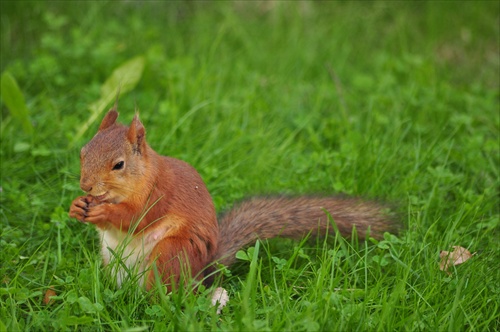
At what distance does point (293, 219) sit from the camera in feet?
7.79

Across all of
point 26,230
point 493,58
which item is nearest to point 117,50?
point 26,230

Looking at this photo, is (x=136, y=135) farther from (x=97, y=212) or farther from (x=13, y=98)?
(x=13, y=98)

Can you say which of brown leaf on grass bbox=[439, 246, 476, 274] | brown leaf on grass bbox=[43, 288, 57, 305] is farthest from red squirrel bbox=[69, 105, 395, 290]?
brown leaf on grass bbox=[439, 246, 476, 274]

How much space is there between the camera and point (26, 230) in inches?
99.7

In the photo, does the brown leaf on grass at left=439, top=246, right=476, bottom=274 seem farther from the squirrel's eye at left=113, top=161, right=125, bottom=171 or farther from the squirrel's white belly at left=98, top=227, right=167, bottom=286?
the squirrel's eye at left=113, top=161, right=125, bottom=171

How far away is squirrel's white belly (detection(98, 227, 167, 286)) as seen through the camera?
2105 millimetres

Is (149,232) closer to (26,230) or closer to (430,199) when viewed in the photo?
(26,230)

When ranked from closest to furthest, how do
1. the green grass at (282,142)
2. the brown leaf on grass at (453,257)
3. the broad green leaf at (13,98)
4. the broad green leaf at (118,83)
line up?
the green grass at (282,142)
the brown leaf on grass at (453,257)
the broad green leaf at (13,98)
the broad green leaf at (118,83)

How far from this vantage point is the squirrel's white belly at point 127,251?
211cm

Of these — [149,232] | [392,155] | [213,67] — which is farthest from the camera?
[213,67]

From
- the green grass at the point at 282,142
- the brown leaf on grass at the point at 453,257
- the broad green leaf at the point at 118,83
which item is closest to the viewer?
the green grass at the point at 282,142

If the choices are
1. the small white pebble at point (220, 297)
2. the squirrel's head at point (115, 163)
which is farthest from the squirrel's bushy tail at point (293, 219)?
the squirrel's head at point (115, 163)

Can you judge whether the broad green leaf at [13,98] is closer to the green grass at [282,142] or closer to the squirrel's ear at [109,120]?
the green grass at [282,142]

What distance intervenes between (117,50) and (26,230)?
166cm
